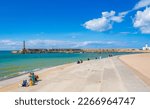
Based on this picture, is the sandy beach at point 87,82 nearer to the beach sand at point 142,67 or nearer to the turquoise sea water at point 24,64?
the beach sand at point 142,67

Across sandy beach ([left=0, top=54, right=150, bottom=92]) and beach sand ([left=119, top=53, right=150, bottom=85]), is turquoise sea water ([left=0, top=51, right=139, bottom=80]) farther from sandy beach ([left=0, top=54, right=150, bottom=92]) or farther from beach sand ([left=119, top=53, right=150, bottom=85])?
beach sand ([left=119, top=53, right=150, bottom=85])

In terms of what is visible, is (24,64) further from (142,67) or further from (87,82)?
(87,82)

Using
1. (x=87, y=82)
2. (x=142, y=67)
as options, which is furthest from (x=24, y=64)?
(x=87, y=82)

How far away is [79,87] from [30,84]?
4.33 metres

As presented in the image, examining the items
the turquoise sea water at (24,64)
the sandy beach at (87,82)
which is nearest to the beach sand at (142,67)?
the sandy beach at (87,82)

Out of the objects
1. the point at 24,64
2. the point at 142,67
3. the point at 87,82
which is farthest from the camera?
the point at 24,64

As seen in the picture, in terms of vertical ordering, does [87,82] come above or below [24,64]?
above

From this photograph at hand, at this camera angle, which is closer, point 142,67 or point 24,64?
point 142,67

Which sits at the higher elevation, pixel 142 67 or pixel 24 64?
pixel 142 67

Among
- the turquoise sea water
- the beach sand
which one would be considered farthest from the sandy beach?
the turquoise sea water

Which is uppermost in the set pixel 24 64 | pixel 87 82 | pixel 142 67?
pixel 142 67

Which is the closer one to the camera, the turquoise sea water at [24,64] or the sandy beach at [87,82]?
the sandy beach at [87,82]

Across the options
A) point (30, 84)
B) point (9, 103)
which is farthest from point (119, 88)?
point (9, 103)

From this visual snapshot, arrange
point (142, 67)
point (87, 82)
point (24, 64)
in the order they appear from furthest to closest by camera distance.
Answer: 1. point (24, 64)
2. point (142, 67)
3. point (87, 82)
